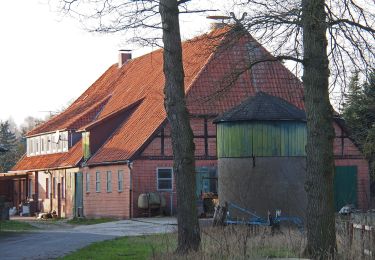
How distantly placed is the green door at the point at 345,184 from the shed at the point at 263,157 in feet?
47.2

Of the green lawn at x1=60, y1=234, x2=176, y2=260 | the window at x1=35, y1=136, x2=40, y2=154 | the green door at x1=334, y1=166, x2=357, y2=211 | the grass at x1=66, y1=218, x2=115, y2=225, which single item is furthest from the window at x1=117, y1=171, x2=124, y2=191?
the window at x1=35, y1=136, x2=40, y2=154

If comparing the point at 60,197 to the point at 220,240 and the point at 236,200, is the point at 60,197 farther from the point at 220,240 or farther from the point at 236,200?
the point at 220,240

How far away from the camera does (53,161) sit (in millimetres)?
55094

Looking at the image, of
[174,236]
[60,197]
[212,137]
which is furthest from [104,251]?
[60,197]

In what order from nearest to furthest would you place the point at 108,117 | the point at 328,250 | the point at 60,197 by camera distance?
the point at 328,250, the point at 108,117, the point at 60,197

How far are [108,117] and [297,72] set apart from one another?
103 feet

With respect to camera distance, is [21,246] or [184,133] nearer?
[184,133]

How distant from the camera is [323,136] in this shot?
1582 centimetres

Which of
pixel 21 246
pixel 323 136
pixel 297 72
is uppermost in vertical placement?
pixel 297 72

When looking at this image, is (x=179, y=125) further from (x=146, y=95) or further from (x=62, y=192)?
(x=62, y=192)

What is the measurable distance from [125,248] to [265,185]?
6949mm

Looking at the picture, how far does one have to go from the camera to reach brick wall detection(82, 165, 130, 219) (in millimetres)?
42719

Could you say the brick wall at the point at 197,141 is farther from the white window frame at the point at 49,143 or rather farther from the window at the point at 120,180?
the white window frame at the point at 49,143

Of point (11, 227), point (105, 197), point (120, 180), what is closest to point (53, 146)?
point (105, 197)
